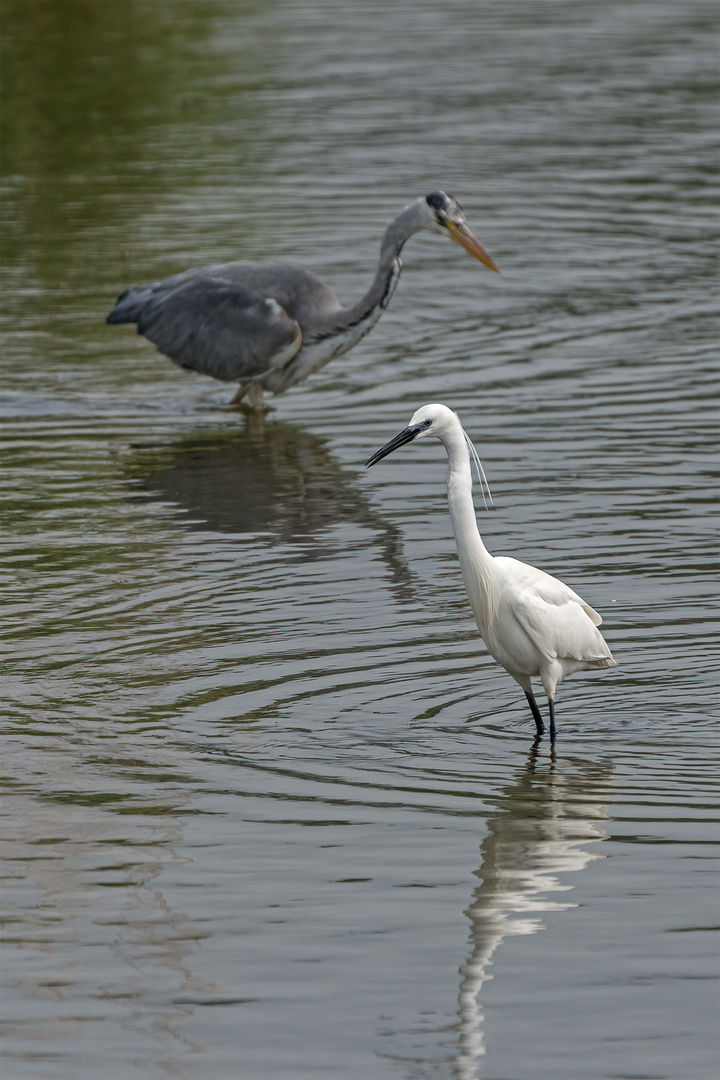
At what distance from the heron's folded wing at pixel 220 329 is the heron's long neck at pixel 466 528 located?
5323 millimetres

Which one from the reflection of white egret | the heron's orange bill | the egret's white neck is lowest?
the reflection of white egret

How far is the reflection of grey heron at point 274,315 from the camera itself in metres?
12.3

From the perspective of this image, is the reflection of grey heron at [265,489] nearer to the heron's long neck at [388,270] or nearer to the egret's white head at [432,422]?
the heron's long neck at [388,270]

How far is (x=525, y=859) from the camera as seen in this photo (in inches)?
242

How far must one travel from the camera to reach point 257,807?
258 inches

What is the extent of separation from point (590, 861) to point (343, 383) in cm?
796

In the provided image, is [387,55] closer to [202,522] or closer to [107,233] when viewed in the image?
[107,233]

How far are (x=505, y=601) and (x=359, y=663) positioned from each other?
1.16 m

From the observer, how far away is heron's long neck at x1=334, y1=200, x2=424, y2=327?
12344 millimetres

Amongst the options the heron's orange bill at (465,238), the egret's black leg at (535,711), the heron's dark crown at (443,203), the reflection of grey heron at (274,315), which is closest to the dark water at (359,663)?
the egret's black leg at (535,711)

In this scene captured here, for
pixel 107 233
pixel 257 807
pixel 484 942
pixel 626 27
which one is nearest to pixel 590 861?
pixel 484 942

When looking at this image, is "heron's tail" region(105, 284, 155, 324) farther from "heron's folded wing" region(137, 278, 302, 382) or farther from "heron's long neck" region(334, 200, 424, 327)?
"heron's long neck" region(334, 200, 424, 327)

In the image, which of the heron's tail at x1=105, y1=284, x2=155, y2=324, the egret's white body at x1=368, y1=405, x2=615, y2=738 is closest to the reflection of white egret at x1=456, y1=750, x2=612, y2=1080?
the egret's white body at x1=368, y1=405, x2=615, y2=738

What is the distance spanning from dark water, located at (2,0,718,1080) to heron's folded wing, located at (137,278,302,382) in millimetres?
493
